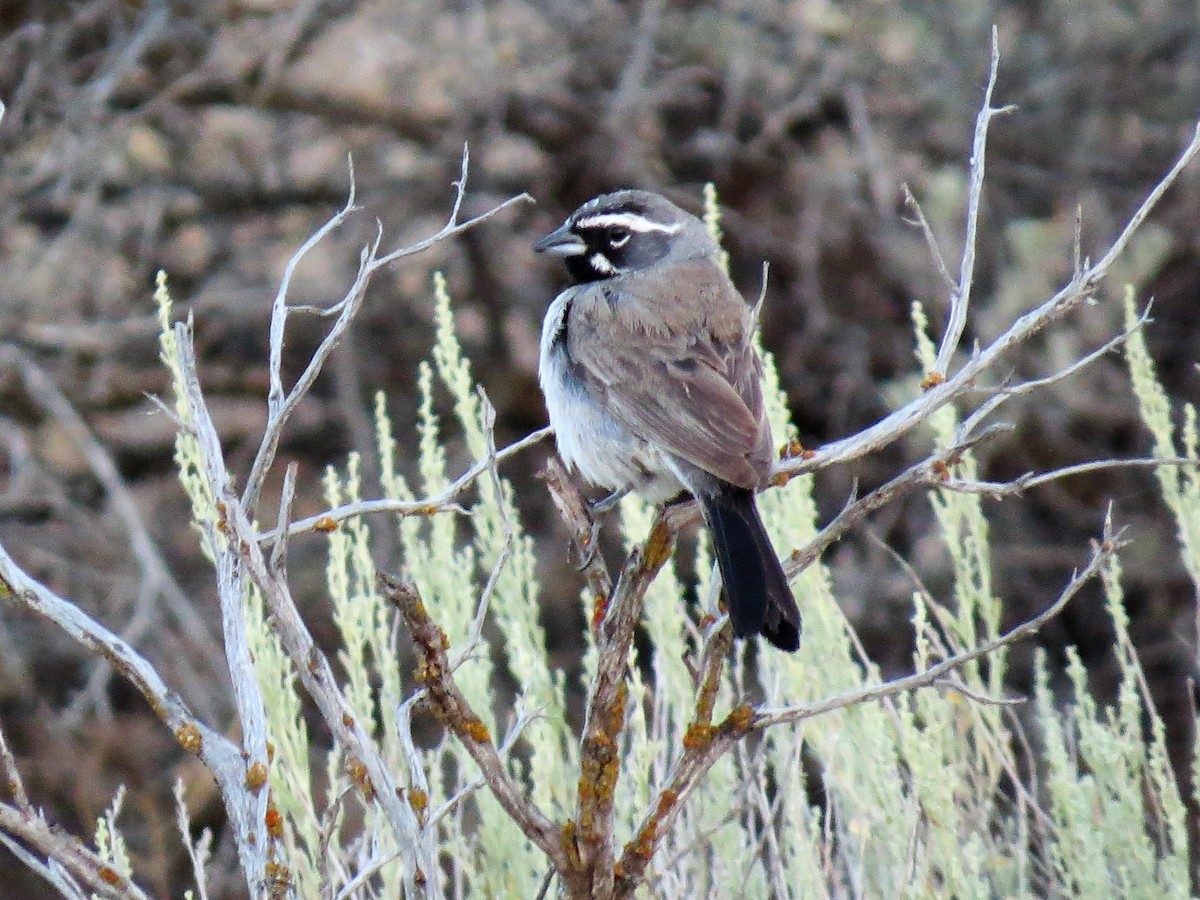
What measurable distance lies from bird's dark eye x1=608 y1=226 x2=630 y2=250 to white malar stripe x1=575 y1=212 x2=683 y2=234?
1 cm

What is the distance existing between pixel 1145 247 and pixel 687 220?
9.97 ft

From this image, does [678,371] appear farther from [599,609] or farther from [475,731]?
[475,731]

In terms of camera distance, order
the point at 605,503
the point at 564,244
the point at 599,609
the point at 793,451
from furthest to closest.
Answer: the point at 564,244
the point at 605,503
the point at 793,451
the point at 599,609

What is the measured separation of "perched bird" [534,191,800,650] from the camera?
3818mm

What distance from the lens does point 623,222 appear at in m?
4.76

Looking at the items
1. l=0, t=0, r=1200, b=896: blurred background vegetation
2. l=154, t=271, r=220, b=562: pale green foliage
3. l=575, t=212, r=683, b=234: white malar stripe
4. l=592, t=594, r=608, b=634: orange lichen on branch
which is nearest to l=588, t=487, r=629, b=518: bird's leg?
l=592, t=594, r=608, b=634: orange lichen on branch

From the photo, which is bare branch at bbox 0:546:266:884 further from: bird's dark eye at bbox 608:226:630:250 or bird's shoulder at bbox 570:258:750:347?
bird's dark eye at bbox 608:226:630:250

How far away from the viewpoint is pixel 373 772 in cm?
275

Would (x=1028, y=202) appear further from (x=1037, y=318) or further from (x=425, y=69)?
(x=1037, y=318)

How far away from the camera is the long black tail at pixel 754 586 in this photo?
3145 millimetres

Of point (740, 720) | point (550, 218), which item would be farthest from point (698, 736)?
point (550, 218)

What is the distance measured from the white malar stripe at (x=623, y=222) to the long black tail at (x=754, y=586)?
1.35 meters

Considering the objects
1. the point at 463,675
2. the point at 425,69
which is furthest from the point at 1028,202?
the point at 463,675

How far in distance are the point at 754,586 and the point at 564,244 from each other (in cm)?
175
